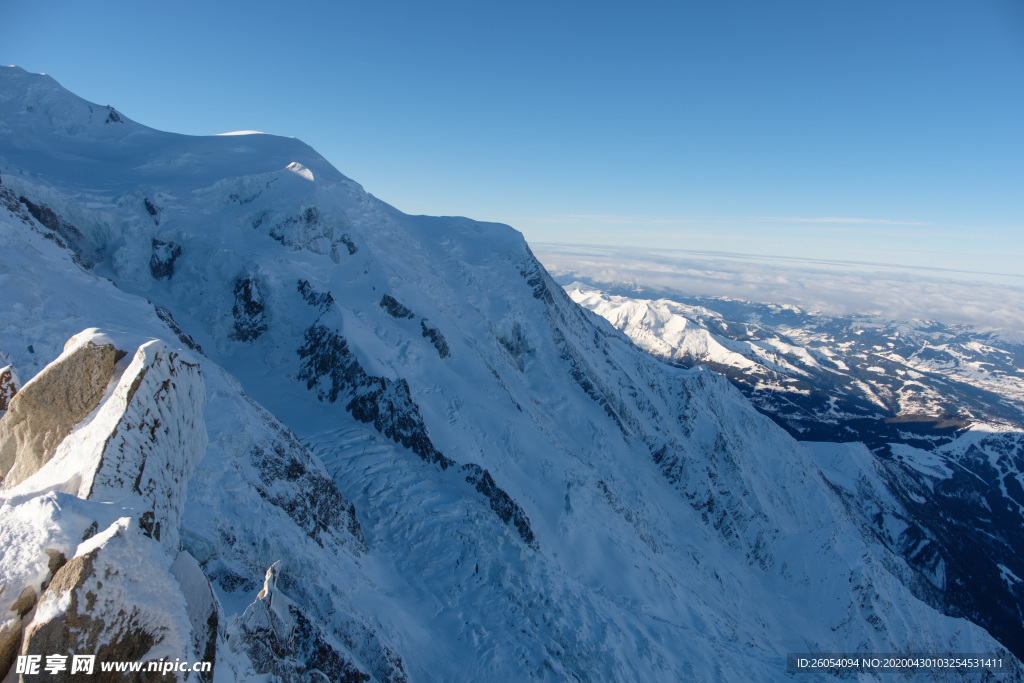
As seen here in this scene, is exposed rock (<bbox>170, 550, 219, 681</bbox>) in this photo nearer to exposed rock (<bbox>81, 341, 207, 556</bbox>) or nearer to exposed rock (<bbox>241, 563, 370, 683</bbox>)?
exposed rock (<bbox>81, 341, 207, 556</bbox>)

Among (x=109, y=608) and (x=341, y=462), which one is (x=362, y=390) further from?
(x=109, y=608)

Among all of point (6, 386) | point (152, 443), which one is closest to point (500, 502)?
point (152, 443)

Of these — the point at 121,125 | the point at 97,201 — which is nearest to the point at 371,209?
the point at 97,201

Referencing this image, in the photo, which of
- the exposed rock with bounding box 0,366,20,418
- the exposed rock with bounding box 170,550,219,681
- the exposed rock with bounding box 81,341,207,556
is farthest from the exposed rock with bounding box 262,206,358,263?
the exposed rock with bounding box 170,550,219,681

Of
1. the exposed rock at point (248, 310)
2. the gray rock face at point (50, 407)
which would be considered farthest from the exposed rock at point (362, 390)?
the gray rock face at point (50, 407)

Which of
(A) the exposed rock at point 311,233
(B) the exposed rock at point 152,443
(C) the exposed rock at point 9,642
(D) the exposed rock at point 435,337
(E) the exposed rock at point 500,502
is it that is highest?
(A) the exposed rock at point 311,233

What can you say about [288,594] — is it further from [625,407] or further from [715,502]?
[715,502]

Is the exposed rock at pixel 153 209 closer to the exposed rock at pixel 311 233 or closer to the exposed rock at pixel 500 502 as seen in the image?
the exposed rock at pixel 311 233
